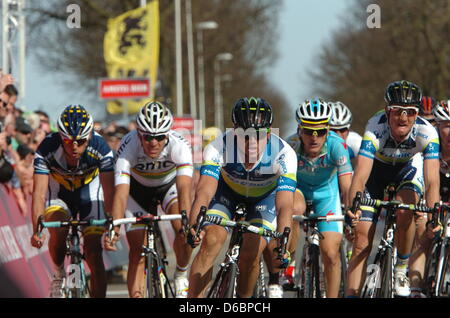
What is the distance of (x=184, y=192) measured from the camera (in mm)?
8625

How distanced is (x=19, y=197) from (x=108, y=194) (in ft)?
8.66

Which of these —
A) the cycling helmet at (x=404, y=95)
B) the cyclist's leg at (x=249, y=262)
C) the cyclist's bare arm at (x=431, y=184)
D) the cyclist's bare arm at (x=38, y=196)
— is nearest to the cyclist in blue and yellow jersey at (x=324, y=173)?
the cycling helmet at (x=404, y=95)

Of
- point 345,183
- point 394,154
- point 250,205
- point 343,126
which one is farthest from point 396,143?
point 343,126

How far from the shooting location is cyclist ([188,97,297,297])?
24.4 ft

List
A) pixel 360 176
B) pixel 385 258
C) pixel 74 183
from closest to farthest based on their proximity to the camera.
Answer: pixel 385 258 < pixel 360 176 < pixel 74 183

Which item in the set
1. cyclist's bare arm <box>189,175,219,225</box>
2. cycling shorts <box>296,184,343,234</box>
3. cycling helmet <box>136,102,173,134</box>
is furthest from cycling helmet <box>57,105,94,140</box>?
cycling shorts <box>296,184,343,234</box>

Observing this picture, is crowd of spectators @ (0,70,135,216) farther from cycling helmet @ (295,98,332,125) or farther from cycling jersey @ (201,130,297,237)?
cycling jersey @ (201,130,297,237)

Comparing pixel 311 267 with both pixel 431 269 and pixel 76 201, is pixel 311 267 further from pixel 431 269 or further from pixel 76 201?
pixel 76 201

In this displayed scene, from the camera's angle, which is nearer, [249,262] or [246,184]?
[249,262]

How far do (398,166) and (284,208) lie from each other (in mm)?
2172

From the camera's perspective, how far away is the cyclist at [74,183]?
8.51 m

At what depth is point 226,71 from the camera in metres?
74.9

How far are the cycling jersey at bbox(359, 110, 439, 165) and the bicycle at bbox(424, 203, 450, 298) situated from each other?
0.56 metres

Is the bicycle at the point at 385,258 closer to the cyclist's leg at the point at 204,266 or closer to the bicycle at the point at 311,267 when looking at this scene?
the bicycle at the point at 311,267
